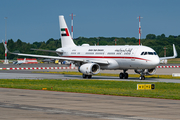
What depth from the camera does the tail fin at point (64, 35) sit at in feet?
192

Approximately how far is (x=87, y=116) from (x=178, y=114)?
431 centimetres

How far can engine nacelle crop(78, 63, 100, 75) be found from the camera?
48403 mm

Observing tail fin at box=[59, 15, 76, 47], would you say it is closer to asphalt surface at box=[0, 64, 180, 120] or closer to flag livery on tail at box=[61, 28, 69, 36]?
flag livery on tail at box=[61, 28, 69, 36]

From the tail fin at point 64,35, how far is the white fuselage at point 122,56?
366cm

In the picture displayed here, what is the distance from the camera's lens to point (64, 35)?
5897cm

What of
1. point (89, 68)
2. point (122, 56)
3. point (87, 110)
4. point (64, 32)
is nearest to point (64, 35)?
point (64, 32)

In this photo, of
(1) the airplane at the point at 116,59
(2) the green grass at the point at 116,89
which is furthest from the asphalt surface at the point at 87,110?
(1) the airplane at the point at 116,59

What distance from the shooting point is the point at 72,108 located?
18.9 metres

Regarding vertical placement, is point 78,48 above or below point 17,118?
above

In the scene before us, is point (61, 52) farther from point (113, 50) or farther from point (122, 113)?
point (122, 113)

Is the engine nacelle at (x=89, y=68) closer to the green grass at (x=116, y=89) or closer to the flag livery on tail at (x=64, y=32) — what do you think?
the flag livery on tail at (x=64, y=32)

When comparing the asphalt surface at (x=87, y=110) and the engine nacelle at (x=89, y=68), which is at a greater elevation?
the engine nacelle at (x=89, y=68)

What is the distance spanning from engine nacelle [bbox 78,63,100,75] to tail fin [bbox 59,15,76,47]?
9.55 m

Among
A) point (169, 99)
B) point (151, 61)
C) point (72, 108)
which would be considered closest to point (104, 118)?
point (72, 108)
